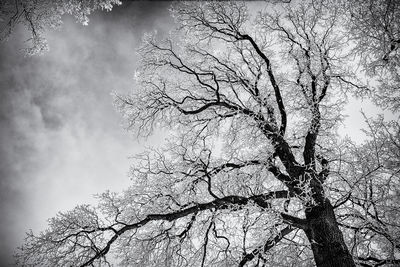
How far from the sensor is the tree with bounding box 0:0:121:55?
174 inches

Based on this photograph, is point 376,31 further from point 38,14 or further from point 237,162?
point 38,14

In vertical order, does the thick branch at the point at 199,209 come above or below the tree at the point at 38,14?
below

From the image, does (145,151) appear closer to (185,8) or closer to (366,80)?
(185,8)

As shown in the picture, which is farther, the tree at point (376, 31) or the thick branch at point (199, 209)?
the thick branch at point (199, 209)

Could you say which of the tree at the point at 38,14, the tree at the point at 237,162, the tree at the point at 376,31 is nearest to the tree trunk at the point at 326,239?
the tree at the point at 237,162

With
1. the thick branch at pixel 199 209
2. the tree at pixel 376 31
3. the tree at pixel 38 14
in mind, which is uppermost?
the tree at pixel 38 14

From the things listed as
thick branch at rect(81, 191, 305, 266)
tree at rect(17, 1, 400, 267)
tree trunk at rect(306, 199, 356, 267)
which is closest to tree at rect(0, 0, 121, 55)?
tree at rect(17, 1, 400, 267)

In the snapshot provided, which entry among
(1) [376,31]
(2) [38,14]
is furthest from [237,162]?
(2) [38,14]

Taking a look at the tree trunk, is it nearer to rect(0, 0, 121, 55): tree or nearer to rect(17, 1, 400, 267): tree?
rect(17, 1, 400, 267): tree

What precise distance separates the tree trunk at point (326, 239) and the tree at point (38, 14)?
5.82 meters

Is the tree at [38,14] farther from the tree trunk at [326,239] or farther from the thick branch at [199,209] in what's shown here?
the tree trunk at [326,239]

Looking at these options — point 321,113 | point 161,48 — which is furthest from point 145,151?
point 321,113

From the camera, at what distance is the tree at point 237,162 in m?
5.13

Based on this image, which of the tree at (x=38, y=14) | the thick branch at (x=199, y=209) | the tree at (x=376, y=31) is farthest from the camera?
the thick branch at (x=199, y=209)
